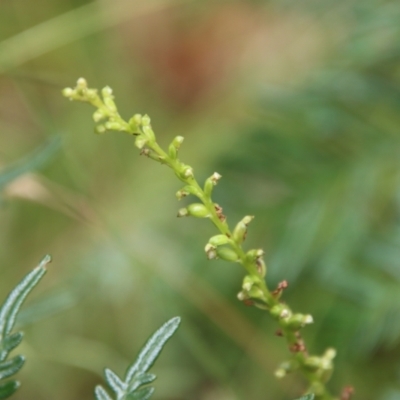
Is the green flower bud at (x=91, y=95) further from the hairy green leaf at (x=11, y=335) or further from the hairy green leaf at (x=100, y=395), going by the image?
the hairy green leaf at (x=100, y=395)

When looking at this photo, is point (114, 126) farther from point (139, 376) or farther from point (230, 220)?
point (230, 220)

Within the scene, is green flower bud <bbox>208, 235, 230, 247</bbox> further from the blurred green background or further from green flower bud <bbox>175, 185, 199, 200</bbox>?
the blurred green background

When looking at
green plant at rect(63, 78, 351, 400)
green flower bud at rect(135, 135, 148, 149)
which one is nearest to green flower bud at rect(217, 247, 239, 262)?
green plant at rect(63, 78, 351, 400)

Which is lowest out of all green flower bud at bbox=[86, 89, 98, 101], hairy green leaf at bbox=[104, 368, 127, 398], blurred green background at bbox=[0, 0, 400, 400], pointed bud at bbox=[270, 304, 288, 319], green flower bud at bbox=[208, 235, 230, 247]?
hairy green leaf at bbox=[104, 368, 127, 398]

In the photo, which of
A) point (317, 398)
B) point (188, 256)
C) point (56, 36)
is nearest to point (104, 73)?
point (56, 36)

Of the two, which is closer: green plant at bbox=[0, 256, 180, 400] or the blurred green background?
green plant at bbox=[0, 256, 180, 400]

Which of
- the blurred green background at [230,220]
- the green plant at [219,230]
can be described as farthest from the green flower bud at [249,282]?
the blurred green background at [230,220]

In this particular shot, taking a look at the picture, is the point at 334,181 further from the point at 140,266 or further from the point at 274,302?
the point at 274,302
